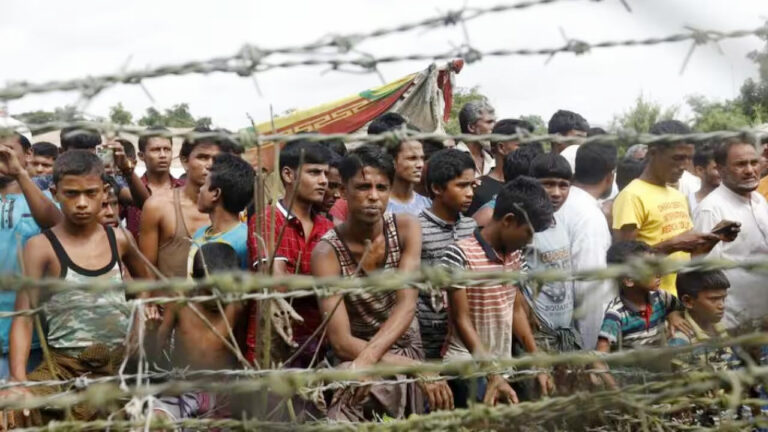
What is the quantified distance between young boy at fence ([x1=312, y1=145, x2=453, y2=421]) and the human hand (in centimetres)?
22

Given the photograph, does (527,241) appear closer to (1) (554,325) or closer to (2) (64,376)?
(1) (554,325)

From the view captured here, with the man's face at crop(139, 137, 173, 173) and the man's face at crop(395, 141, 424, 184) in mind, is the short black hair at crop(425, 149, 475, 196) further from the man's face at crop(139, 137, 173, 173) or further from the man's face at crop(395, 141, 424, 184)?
the man's face at crop(139, 137, 173, 173)

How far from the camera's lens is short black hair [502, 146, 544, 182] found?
15.0ft

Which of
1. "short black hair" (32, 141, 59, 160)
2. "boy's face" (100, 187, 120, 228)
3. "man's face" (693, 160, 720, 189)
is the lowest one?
"man's face" (693, 160, 720, 189)

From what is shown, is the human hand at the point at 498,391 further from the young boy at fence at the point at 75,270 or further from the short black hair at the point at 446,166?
the young boy at fence at the point at 75,270

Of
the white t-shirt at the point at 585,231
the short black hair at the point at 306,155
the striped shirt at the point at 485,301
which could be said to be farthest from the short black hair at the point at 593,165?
the short black hair at the point at 306,155

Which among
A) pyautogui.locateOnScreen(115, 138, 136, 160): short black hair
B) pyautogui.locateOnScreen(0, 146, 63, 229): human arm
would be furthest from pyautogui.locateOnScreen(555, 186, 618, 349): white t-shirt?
pyautogui.locateOnScreen(115, 138, 136, 160): short black hair

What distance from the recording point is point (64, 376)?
10.7 ft

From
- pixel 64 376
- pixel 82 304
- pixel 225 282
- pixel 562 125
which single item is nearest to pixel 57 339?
pixel 64 376

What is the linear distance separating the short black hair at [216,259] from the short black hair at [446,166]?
1095 mm

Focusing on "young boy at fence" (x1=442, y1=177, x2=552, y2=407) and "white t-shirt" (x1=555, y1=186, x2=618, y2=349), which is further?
"white t-shirt" (x1=555, y1=186, x2=618, y2=349)

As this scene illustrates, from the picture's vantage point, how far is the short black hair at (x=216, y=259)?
3279 millimetres

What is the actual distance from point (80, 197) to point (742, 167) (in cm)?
319

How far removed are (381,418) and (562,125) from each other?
114 inches
